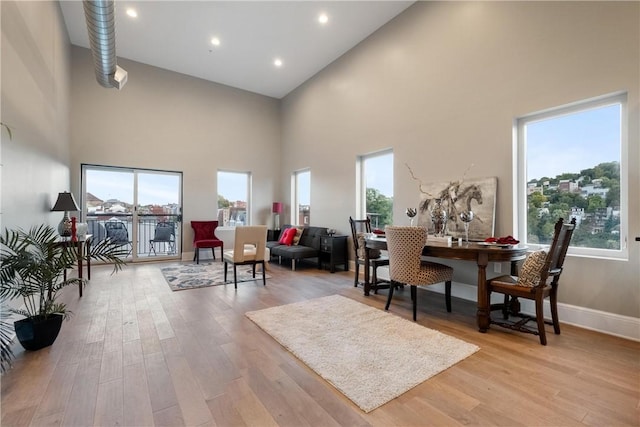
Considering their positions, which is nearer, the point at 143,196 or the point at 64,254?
the point at 64,254

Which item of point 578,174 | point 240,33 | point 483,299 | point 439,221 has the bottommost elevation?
point 483,299

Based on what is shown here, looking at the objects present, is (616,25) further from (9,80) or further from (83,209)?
(83,209)

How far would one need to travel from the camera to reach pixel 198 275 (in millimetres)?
4977

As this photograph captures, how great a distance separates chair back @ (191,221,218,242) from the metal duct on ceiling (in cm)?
314

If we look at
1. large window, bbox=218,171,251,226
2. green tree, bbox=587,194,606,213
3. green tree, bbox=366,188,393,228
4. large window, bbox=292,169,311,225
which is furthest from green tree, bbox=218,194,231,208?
green tree, bbox=587,194,606,213

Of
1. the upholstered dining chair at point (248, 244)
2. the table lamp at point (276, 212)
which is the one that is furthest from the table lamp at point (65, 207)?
the table lamp at point (276, 212)

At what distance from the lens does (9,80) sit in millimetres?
2381

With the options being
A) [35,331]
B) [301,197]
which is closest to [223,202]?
[301,197]

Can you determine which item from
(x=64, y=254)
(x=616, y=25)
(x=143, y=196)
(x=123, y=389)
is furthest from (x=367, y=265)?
(x=143, y=196)

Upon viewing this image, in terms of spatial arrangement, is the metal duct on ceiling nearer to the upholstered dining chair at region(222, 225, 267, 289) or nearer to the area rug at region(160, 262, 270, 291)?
the upholstered dining chair at region(222, 225, 267, 289)

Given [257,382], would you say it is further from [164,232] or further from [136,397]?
[164,232]

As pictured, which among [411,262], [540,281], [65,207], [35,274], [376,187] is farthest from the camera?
[376,187]

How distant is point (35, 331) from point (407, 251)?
3.29m

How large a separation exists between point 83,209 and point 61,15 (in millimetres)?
3414
